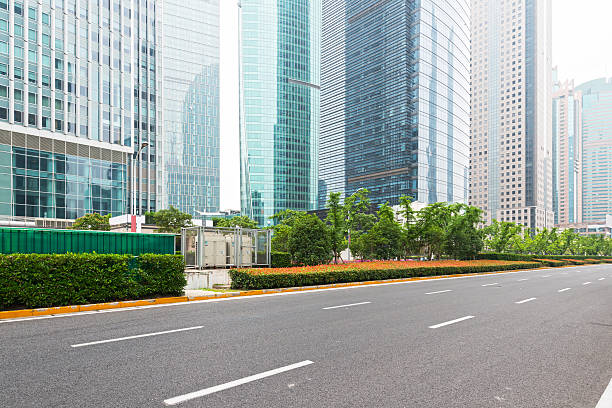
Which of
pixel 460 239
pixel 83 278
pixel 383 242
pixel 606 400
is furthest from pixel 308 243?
pixel 460 239

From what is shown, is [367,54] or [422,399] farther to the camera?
[367,54]

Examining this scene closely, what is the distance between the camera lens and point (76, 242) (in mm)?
14383

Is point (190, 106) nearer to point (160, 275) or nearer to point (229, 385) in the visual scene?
point (160, 275)

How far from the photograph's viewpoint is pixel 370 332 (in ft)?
26.0

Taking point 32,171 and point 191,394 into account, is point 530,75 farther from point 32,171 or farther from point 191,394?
point 191,394

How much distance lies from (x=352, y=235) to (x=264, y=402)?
4450 cm

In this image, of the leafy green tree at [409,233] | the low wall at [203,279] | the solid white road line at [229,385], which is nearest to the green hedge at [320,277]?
the low wall at [203,279]

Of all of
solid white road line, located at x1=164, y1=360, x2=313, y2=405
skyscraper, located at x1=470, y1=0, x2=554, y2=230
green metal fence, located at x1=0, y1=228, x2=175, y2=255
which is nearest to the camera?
solid white road line, located at x1=164, y1=360, x2=313, y2=405

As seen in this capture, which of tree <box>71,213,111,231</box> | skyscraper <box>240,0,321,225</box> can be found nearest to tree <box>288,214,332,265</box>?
tree <box>71,213,111,231</box>

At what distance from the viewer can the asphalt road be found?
4.50 meters

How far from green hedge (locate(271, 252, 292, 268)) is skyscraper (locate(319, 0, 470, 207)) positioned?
87.6 m

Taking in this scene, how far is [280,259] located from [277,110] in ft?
378

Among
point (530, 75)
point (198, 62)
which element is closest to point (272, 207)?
point (198, 62)

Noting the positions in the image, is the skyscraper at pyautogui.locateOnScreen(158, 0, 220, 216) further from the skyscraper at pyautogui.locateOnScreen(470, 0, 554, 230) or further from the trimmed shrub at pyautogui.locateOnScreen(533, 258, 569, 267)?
the skyscraper at pyautogui.locateOnScreen(470, 0, 554, 230)
